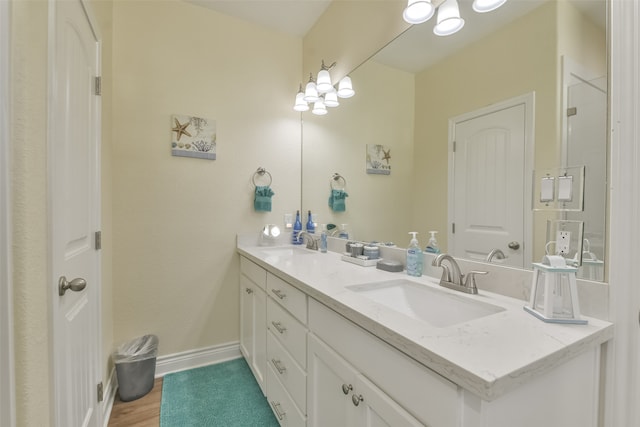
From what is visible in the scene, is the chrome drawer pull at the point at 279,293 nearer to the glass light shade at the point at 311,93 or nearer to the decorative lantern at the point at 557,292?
the decorative lantern at the point at 557,292

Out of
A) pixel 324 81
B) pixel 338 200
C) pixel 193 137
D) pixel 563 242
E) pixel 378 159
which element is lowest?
pixel 563 242

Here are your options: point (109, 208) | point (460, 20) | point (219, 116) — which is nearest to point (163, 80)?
point (219, 116)

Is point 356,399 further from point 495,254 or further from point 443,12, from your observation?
point 443,12

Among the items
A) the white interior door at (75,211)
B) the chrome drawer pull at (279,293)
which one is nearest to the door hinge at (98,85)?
the white interior door at (75,211)

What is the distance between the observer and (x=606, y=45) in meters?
0.81

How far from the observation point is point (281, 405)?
139 cm

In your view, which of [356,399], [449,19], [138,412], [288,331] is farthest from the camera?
[138,412]

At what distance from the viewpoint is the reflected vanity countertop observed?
538 mm

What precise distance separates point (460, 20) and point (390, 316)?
125 centimetres

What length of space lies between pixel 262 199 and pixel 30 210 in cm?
152

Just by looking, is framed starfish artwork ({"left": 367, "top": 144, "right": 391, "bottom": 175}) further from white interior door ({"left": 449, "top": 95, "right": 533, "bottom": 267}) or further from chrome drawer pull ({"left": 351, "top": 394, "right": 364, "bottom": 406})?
chrome drawer pull ({"left": 351, "top": 394, "right": 364, "bottom": 406})

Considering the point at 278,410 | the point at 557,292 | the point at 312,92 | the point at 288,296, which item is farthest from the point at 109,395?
the point at 312,92

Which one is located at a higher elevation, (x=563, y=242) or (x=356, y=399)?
(x=563, y=242)

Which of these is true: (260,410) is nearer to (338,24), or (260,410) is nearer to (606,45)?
(606,45)
